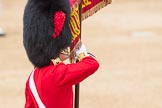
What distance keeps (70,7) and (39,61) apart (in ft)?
0.86

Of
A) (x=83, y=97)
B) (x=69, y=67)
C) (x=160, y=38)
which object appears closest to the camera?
(x=69, y=67)

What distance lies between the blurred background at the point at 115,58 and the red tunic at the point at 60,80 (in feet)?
6.71

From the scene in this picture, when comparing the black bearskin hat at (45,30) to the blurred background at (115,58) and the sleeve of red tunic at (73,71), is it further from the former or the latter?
the blurred background at (115,58)

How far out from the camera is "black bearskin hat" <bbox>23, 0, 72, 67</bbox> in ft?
7.34

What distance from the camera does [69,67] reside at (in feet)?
7.27

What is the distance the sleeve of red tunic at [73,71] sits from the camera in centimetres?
221

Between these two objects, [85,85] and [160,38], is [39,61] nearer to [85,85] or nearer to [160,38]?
[85,85]

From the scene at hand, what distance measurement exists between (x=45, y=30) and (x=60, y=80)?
0.22 meters

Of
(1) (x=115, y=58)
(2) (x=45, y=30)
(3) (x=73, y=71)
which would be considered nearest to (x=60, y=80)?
(3) (x=73, y=71)

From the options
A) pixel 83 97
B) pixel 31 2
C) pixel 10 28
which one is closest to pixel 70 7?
pixel 31 2

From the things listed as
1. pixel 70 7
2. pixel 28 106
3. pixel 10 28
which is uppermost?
pixel 70 7

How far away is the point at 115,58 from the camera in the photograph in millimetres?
Answer: 5535

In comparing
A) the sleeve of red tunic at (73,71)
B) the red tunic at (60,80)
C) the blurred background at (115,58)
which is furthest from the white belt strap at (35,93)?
the blurred background at (115,58)

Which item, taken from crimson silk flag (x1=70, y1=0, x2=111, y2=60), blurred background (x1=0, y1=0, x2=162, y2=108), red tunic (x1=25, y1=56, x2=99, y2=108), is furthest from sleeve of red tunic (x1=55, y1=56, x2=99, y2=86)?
blurred background (x1=0, y1=0, x2=162, y2=108)
